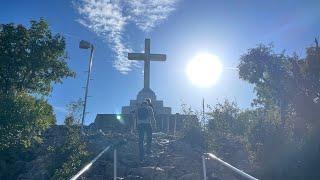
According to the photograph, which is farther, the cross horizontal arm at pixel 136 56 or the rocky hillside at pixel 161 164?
the cross horizontal arm at pixel 136 56

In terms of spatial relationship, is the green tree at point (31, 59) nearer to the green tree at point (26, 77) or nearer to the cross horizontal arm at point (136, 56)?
the green tree at point (26, 77)

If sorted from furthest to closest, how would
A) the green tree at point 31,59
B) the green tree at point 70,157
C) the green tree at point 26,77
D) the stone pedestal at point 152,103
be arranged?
the stone pedestal at point 152,103 < the green tree at point 31,59 < the green tree at point 26,77 < the green tree at point 70,157

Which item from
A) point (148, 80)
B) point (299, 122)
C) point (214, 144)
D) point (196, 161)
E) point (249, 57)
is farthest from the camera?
point (249, 57)

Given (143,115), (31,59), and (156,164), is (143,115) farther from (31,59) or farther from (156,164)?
(31,59)

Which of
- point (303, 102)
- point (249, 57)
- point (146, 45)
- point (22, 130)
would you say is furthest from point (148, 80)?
point (249, 57)

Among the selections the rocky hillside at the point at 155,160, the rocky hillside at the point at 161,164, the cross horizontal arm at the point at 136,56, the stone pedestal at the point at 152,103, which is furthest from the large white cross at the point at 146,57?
the rocky hillside at the point at 161,164

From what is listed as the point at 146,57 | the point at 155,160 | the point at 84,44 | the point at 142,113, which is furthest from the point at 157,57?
the point at 155,160

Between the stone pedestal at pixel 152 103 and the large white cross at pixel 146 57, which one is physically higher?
the large white cross at pixel 146 57

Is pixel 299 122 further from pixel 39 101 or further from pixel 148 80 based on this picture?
pixel 148 80

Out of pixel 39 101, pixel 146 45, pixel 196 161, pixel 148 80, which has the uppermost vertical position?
pixel 146 45

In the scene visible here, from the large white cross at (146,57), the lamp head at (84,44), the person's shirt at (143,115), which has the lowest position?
the person's shirt at (143,115)

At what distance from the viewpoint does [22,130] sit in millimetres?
15789

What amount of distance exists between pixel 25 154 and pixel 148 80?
16198 mm

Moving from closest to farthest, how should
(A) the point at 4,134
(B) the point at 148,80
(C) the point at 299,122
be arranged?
(A) the point at 4,134 < (C) the point at 299,122 < (B) the point at 148,80
